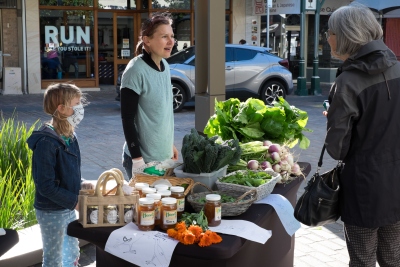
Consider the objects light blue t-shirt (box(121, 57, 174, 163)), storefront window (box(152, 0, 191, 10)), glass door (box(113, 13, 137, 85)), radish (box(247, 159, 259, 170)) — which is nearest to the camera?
radish (box(247, 159, 259, 170))

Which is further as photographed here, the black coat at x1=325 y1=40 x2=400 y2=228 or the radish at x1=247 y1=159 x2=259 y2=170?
A: the radish at x1=247 y1=159 x2=259 y2=170

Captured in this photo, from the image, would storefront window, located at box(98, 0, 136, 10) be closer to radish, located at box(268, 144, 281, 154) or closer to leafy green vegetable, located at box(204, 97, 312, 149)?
leafy green vegetable, located at box(204, 97, 312, 149)

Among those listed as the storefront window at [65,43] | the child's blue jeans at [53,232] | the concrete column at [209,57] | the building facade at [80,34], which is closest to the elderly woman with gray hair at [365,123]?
the child's blue jeans at [53,232]

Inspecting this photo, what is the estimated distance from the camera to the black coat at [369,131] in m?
3.11

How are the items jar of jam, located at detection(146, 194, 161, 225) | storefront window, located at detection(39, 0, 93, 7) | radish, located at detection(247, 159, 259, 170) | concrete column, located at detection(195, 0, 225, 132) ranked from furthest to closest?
1. storefront window, located at detection(39, 0, 93, 7)
2. concrete column, located at detection(195, 0, 225, 132)
3. radish, located at detection(247, 159, 259, 170)
4. jar of jam, located at detection(146, 194, 161, 225)

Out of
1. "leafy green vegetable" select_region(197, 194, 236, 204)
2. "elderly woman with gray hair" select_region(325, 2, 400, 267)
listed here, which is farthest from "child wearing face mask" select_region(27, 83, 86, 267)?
"elderly woman with gray hair" select_region(325, 2, 400, 267)

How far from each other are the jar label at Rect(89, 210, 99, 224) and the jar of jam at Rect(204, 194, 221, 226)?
0.55 meters

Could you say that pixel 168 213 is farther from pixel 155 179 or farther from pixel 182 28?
pixel 182 28

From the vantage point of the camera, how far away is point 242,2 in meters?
23.1

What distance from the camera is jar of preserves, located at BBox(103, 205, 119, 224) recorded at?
3.07 m

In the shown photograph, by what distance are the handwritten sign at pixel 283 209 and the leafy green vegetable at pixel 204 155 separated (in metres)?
0.34

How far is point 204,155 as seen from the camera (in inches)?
141

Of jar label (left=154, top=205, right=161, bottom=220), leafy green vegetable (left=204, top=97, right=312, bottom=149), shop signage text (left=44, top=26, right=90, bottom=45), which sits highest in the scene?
shop signage text (left=44, top=26, right=90, bottom=45)

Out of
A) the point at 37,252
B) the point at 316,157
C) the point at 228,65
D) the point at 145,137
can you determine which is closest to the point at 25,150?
the point at 37,252
